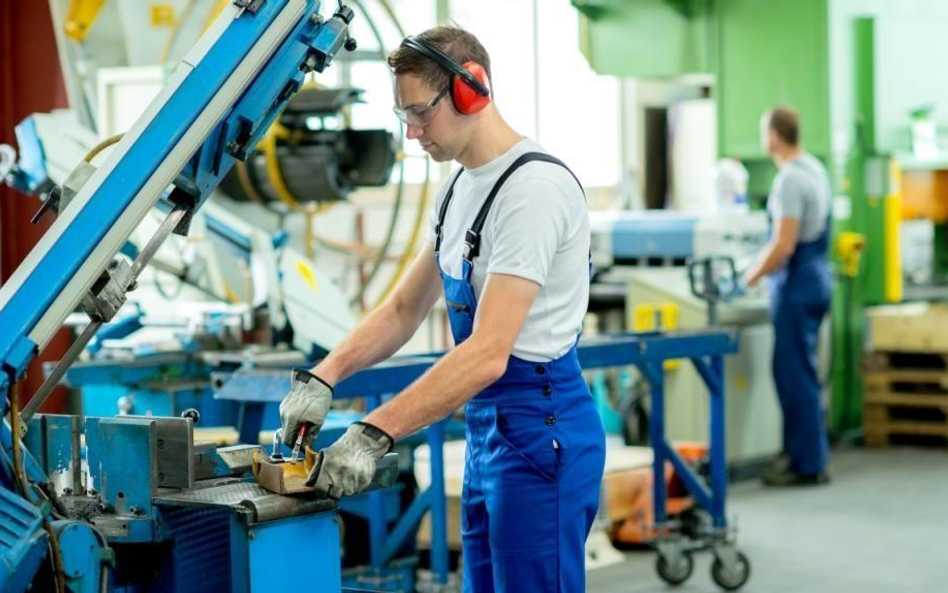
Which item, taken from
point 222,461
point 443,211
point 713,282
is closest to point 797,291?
point 713,282

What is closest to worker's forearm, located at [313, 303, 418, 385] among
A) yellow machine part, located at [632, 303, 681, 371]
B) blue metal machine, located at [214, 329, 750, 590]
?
blue metal machine, located at [214, 329, 750, 590]

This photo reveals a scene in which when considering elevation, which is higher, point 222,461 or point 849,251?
point 849,251

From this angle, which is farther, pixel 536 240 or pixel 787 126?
pixel 787 126

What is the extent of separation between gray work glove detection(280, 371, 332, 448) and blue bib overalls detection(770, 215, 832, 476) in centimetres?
462

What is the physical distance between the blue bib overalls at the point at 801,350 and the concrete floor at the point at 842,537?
22 cm

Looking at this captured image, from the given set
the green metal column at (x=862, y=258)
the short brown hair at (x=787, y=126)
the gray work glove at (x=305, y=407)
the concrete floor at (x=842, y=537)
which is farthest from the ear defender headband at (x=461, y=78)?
the green metal column at (x=862, y=258)

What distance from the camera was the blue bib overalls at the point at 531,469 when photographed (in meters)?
2.49

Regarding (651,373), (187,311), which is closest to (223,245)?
(187,311)

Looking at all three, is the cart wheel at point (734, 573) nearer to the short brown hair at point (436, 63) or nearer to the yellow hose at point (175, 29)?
the short brown hair at point (436, 63)

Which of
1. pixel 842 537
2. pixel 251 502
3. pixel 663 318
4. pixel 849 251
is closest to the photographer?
pixel 251 502

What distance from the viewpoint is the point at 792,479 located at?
22.5 feet

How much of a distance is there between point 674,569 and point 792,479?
202cm

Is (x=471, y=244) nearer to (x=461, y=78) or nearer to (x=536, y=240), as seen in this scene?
(x=536, y=240)

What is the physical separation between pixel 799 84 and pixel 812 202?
1022mm
